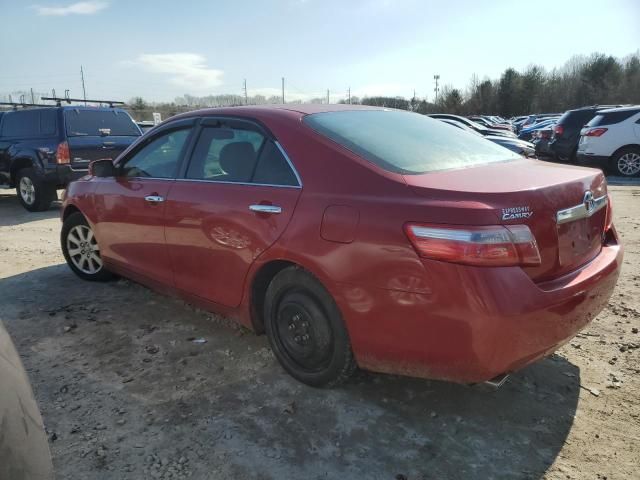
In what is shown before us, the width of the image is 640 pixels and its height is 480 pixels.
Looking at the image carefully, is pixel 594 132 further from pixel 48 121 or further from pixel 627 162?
pixel 48 121

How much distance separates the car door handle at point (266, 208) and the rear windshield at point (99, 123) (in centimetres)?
696

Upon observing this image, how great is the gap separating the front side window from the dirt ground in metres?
1.16

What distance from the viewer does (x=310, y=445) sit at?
252 centimetres

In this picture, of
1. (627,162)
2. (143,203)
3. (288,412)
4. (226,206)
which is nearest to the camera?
(288,412)

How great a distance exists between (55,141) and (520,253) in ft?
27.7

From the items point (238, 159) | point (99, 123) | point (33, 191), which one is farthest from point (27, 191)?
point (238, 159)

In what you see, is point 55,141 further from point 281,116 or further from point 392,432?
point 392,432

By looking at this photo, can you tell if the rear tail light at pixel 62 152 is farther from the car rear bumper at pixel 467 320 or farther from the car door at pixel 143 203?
the car rear bumper at pixel 467 320

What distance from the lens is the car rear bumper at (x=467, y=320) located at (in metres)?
2.20

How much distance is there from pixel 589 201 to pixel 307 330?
1652mm

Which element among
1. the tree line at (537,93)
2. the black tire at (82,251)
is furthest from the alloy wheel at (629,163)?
the tree line at (537,93)

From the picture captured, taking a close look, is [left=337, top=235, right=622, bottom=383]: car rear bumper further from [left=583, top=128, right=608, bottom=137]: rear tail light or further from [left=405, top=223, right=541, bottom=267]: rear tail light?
[left=583, top=128, right=608, bottom=137]: rear tail light

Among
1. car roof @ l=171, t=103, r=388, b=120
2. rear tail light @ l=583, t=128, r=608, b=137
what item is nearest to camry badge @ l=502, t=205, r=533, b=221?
car roof @ l=171, t=103, r=388, b=120

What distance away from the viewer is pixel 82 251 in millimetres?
4883
